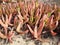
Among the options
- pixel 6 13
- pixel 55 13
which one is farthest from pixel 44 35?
pixel 6 13

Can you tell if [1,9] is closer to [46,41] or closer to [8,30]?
[8,30]

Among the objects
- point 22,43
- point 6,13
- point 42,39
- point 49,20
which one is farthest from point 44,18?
point 6,13

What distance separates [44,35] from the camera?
7.80ft

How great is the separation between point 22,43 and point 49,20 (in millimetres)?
467

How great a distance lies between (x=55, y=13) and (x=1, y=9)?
784mm

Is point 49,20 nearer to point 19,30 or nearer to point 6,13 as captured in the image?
point 19,30

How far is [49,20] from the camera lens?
94.1 inches

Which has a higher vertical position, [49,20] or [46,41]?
[49,20]

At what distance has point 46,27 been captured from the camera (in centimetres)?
239

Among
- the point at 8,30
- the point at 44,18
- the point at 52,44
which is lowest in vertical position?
the point at 52,44

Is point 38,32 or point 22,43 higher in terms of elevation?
point 38,32

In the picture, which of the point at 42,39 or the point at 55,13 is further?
the point at 55,13

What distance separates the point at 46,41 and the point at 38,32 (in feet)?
0.50

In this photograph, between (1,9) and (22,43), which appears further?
(1,9)
